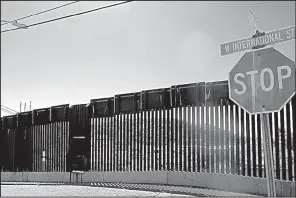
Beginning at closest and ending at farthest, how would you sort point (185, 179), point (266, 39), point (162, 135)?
point (266, 39)
point (185, 179)
point (162, 135)

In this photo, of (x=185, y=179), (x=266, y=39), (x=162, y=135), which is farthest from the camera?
(x=162, y=135)

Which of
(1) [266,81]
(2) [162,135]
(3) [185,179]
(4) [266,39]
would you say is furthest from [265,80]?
(2) [162,135]

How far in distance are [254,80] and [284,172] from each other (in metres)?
5.42

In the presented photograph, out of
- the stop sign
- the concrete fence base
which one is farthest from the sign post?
the concrete fence base

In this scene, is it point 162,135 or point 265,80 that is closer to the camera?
point 265,80

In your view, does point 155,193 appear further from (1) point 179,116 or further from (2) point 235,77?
(2) point 235,77

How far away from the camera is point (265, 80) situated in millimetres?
5191

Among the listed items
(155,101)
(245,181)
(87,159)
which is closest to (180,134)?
(155,101)

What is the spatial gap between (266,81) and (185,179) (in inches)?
276

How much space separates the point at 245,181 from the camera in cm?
1038

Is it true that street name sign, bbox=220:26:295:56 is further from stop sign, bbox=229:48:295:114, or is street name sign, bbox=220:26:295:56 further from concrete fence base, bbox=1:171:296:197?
concrete fence base, bbox=1:171:296:197

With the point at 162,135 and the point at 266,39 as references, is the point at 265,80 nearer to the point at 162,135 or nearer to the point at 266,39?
the point at 266,39

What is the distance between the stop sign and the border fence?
17.2 ft

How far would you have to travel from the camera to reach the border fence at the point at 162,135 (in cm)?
1061
